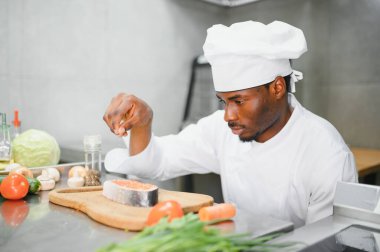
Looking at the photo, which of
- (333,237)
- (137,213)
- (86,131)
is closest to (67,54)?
(86,131)

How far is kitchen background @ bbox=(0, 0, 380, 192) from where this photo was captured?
2.30 meters

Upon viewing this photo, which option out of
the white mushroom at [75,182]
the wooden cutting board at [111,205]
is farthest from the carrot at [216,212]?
the white mushroom at [75,182]

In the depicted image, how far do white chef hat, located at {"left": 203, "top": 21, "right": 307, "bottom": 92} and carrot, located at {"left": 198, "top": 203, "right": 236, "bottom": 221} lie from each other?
562 mm

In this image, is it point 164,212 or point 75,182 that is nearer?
point 164,212

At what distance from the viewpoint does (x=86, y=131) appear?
8.66ft

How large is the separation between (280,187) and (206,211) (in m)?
0.66

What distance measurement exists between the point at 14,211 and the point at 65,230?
0.28 metres

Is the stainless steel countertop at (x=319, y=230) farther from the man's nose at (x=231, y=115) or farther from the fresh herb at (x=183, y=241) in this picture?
the man's nose at (x=231, y=115)

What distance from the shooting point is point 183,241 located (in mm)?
556

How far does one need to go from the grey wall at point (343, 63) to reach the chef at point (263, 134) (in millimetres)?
1561

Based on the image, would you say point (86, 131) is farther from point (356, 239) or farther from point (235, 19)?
point (356, 239)

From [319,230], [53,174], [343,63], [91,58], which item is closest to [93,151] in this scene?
[53,174]

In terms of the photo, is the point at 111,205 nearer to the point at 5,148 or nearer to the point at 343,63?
the point at 5,148

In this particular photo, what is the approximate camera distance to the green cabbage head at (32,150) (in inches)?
68.8
